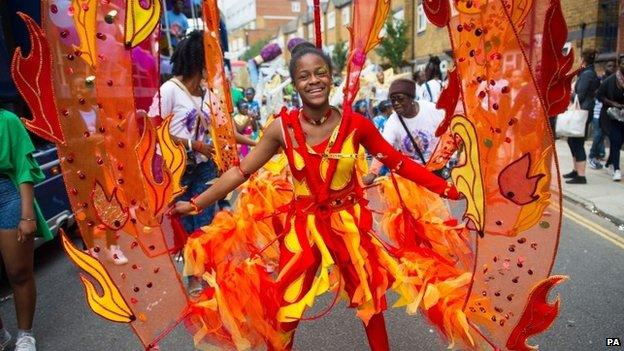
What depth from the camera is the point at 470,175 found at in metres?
2.19

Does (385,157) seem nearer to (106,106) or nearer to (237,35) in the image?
(106,106)

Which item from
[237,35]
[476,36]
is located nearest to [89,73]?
[476,36]

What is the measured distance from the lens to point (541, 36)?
6.81ft

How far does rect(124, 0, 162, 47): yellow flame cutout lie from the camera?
2232 mm

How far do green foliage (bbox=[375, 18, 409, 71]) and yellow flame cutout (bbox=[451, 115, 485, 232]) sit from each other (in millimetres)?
22766

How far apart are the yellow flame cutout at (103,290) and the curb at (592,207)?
525cm

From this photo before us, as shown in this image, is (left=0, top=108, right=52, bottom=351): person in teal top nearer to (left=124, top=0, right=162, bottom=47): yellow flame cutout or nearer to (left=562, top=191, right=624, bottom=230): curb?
(left=124, top=0, right=162, bottom=47): yellow flame cutout

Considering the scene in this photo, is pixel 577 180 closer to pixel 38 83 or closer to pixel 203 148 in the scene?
pixel 203 148

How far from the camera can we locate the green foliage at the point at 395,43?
24.2 meters

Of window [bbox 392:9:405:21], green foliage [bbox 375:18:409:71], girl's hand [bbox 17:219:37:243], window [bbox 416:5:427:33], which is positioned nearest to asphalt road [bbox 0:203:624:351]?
girl's hand [bbox 17:219:37:243]

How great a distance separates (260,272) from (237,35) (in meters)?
72.0

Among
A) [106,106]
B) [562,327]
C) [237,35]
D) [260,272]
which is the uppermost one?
[237,35]

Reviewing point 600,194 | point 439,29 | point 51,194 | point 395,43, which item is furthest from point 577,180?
point 395,43

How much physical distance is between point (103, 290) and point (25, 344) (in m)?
1.33
